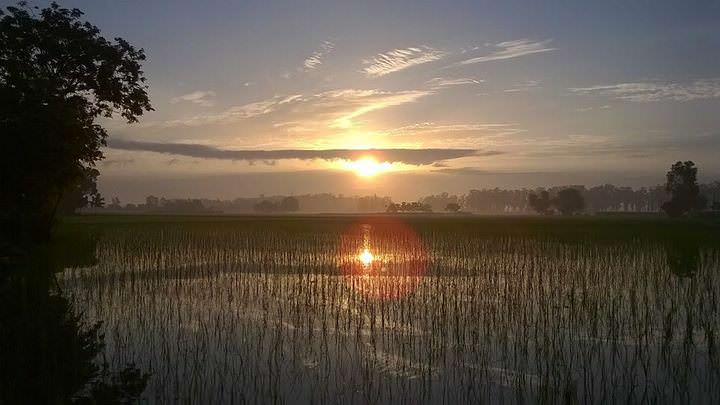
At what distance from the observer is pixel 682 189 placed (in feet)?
301

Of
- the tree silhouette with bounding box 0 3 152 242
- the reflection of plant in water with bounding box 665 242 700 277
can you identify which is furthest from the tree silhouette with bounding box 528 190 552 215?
the tree silhouette with bounding box 0 3 152 242

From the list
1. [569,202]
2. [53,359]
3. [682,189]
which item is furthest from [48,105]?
[569,202]

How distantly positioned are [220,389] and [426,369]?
3.03 metres

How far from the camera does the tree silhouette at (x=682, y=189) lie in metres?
90.6

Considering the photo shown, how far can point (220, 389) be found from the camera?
Result: 716cm

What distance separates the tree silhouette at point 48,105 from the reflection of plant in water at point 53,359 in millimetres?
10156

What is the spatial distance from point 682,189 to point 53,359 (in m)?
103

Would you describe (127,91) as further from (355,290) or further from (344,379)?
(344,379)

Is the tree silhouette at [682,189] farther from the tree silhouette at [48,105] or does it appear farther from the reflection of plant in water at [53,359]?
the reflection of plant in water at [53,359]

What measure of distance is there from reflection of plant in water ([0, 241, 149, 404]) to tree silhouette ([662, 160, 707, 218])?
98802 millimetres

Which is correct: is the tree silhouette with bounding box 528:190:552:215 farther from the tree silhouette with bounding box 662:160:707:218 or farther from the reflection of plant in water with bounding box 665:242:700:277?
the reflection of plant in water with bounding box 665:242:700:277

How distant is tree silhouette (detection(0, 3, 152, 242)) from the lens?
20.9 meters

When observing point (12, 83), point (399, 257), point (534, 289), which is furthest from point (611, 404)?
point (12, 83)

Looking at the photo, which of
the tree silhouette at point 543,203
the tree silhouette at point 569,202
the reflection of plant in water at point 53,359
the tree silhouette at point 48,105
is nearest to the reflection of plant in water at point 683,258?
the reflection of plant in water at point 53,359
